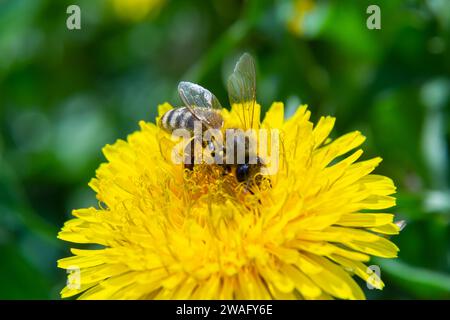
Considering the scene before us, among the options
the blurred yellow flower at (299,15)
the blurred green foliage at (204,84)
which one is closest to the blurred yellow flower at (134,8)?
the blurred green foliage at (204,84)

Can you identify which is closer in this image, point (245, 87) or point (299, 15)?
point (245, 87)

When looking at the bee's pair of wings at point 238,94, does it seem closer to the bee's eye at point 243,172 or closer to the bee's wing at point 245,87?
the bee's wing at point 245,87

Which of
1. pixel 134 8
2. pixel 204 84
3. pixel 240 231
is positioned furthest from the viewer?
A: pixel 134 8

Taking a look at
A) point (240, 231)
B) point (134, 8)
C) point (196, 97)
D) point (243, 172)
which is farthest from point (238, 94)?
point (134, 8)

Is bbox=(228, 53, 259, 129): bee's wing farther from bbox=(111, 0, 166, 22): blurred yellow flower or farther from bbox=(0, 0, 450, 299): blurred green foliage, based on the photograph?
bbox=(111, 0, 166, 22): blurred yellow flower

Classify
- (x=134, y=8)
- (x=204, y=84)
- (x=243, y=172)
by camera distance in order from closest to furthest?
(x=243, y=172), (x=204, y=84), (x=134, y=8)

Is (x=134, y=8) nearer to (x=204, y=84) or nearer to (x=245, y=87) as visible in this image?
(x=204, y=84)

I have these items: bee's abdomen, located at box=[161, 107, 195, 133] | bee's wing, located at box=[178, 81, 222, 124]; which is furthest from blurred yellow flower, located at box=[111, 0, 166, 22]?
bee's abdomen, located at box=[161, 107, 195, 133]

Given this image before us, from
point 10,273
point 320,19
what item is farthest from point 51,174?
point 320,19
